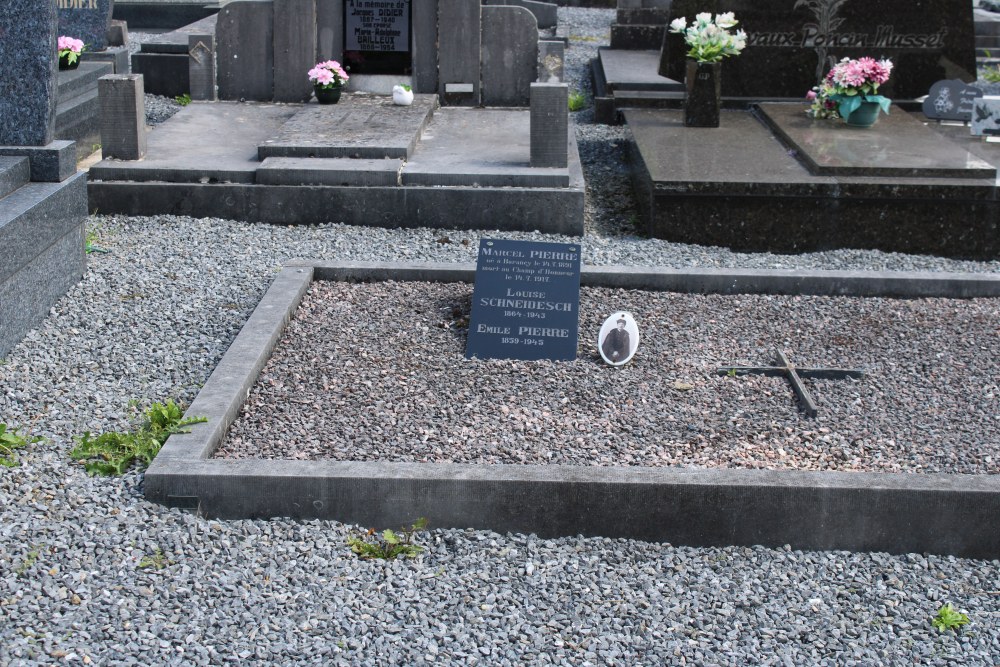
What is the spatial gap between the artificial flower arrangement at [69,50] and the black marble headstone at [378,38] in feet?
7.68

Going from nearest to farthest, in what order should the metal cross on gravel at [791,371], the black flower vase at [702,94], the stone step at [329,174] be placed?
the metal cross on gravel at [791,371]
the stone step at [329,174]
the black flower vase at [702,94]

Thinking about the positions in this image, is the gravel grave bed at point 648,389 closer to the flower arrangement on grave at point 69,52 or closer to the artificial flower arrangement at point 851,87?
the artificial flower arrangement at point 851,87

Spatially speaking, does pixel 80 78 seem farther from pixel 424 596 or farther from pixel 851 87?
pixel 424 596

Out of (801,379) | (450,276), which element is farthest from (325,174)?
(801,379)

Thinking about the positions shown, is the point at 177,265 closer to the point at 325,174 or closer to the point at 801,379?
the point at 325,174

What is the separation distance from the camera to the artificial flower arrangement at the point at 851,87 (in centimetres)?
836

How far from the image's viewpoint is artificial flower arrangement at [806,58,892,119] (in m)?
8.36

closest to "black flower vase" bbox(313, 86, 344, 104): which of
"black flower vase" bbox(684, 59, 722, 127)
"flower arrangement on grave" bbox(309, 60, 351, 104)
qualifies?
"flower arrangement on grave" bbox(309, 60, 351, 104)

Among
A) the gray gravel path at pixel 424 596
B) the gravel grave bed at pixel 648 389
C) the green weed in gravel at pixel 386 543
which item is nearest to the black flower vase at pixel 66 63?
the gravel grave bed at pixel 648 389

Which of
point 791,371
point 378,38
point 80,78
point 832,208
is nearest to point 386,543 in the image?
point 791,371

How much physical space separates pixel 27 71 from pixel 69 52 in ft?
15.0

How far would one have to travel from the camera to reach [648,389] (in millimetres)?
4809

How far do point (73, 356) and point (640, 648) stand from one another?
10.3 feet

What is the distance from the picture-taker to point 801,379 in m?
4.96
